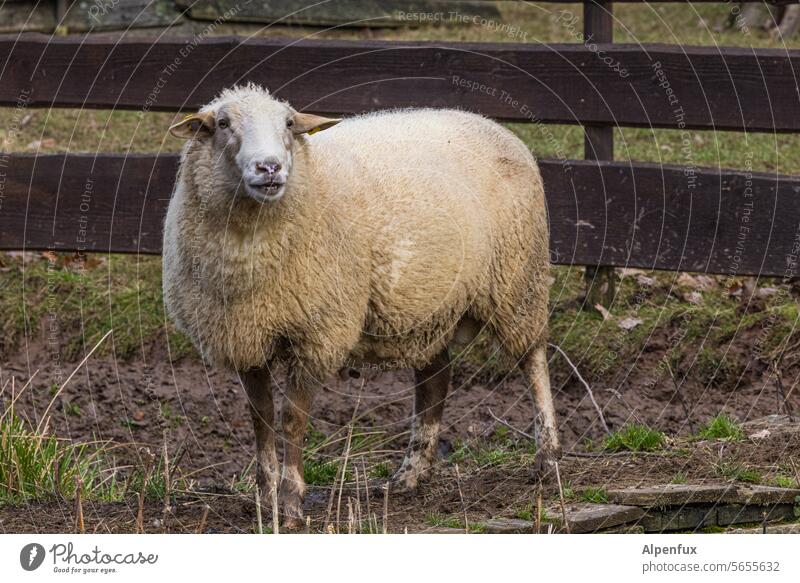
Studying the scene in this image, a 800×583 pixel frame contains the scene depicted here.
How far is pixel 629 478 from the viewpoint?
497 centimetres

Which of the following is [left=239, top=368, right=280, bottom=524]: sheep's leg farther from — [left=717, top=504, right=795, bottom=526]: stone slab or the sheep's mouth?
[left=717, top=504, right=795, bottom=526]: stone slab

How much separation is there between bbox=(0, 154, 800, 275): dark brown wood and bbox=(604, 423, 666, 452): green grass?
1183 millimetres

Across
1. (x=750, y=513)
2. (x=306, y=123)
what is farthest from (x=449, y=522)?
(x=306, y=123)

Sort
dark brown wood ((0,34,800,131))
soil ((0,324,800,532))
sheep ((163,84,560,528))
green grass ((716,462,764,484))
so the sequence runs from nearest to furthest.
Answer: sheep ((163,84,560,528))
green grass ((716,462,764,484))
soil ((0,324,800,532))
dark brown wood ((0,34,800,131))

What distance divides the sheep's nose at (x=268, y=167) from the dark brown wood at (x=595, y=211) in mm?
2527

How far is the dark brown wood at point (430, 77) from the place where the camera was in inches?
246

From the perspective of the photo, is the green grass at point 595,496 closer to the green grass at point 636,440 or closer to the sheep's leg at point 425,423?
the green grass at point 636,440

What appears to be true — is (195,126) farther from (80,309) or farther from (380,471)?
(80,309)

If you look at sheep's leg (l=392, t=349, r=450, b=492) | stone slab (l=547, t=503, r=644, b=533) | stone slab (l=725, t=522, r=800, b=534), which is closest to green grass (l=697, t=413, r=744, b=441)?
stone slab (l=725, t=522, r=800, b=534)

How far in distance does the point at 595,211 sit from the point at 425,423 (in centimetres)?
165

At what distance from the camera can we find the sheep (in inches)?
177

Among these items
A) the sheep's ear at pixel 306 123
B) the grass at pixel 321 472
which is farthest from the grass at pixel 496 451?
the sheep's ear at pixel 306 123
